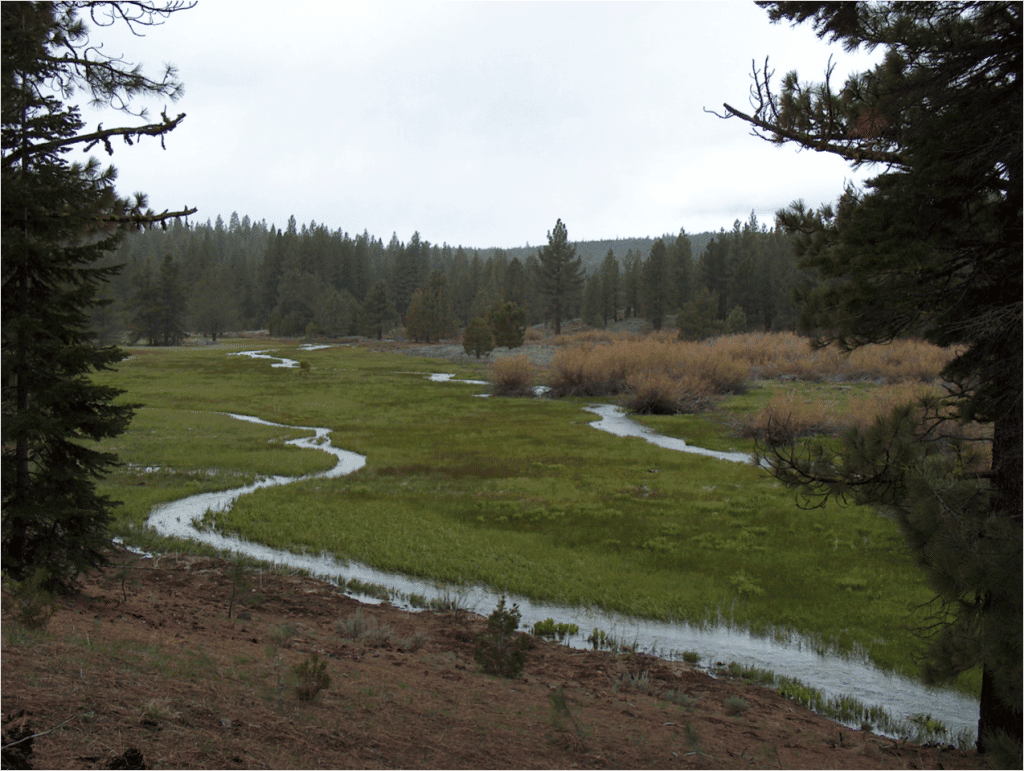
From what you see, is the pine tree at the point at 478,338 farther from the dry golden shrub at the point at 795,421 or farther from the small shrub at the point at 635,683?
the small shrub at the point at 635,683

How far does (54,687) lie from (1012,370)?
760 centimetres

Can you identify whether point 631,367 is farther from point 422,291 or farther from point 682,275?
point 422,291

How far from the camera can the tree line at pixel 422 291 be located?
83.6 meters

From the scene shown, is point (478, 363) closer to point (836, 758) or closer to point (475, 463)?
point (475, 463)

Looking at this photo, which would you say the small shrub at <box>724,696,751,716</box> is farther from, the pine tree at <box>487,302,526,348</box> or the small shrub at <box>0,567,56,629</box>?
the pine tree at <box>487,302,526,348</box>

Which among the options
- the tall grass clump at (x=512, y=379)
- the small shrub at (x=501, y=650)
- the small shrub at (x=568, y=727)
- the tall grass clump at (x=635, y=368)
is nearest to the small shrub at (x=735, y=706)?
the small shrub at (x=568, y=727)

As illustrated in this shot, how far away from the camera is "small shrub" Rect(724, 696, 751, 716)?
6.37 meters

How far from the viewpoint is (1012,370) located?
507cm

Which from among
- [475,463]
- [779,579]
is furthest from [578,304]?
[779,579]

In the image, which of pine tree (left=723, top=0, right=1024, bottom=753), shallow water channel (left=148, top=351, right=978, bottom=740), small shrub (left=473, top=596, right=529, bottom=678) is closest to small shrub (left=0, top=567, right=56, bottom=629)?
small shrub (left=473, top=596, right=529, bottom=678)

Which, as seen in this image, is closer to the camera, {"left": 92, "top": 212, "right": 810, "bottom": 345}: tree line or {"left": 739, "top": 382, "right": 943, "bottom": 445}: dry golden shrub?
{"left": 739, "top": 382, "right": 943, "bottom": 445}: dry golden shrub

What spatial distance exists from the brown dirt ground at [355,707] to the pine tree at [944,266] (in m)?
1.79

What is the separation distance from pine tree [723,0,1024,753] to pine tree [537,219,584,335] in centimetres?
8736

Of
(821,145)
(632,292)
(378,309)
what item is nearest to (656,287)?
(632,292)
